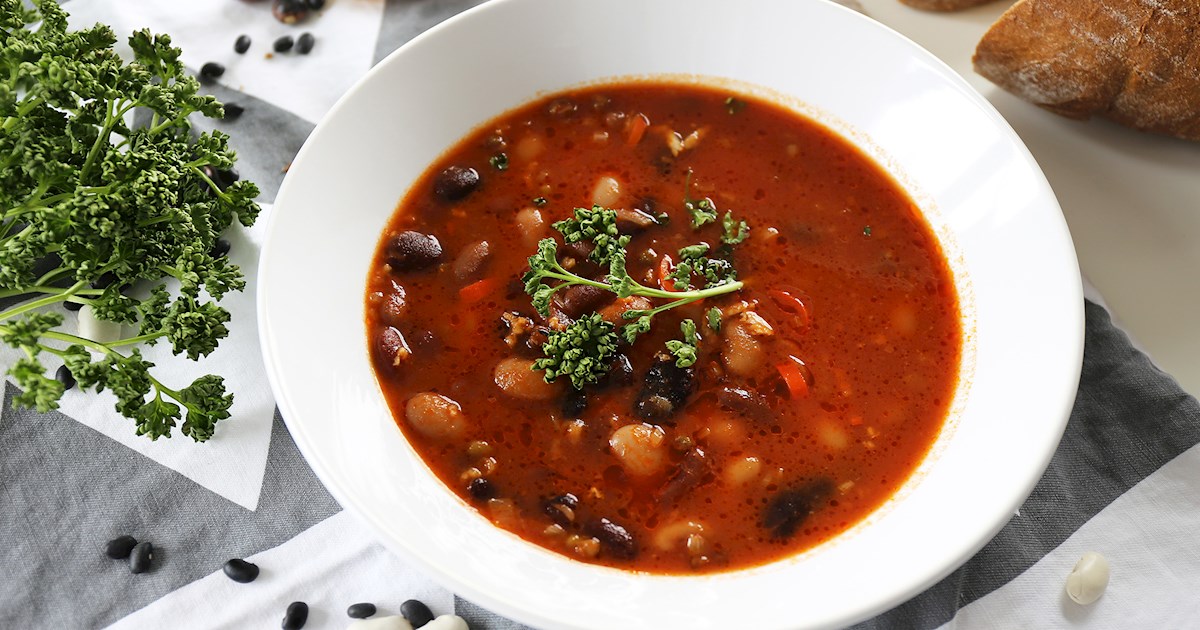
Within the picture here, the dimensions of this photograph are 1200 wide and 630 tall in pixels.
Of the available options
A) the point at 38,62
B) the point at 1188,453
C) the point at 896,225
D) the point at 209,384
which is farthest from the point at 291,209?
the point at 1188,453

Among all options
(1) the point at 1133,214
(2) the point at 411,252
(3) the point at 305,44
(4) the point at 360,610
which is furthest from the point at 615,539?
(3) the point at 305,44

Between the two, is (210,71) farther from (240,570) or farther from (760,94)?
(760,94)

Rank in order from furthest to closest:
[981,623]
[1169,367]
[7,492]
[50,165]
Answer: [1169,367]
[7,492]
[981,623]
[50,165]

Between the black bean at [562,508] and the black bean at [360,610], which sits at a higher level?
the black bean at [562,508]

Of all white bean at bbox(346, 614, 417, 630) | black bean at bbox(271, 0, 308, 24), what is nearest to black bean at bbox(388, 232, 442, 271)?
white bean at bbox(346, 614, 417, 630)

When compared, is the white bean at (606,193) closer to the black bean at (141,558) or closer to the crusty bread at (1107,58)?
the crusty bread at (1107,58)

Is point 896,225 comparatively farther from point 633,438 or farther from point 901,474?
point 633,438

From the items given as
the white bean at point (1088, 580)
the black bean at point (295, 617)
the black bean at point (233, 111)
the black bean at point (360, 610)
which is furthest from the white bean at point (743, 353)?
the black bean at point (233, 111)
